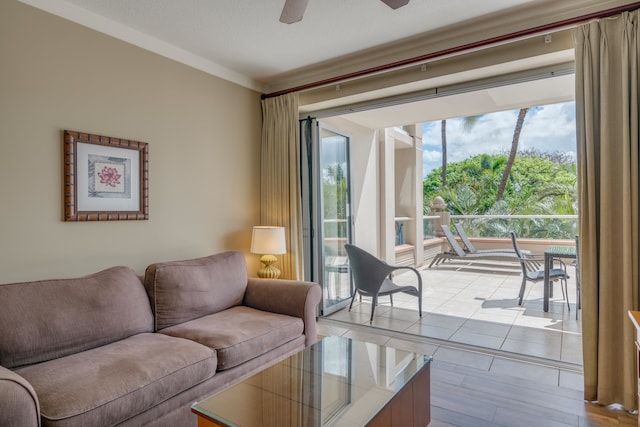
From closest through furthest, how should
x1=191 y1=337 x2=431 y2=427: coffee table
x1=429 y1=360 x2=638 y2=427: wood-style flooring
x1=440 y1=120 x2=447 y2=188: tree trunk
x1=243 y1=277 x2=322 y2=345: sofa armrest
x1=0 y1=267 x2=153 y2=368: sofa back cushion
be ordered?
x1=191 y1=337 x2=431 y2=427: coffee table, x1=0 y1=267 x2=153 y2=368: sofa back cushion, x1=429 y1=360 x2=638 y2=427: wood-style flooring, x1=243 y1=277 x2=322 y2=345: sofa armrest, x1=440 y1=120 x2=447 y2=188: tree trunk

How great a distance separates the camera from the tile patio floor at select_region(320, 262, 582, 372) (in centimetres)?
315

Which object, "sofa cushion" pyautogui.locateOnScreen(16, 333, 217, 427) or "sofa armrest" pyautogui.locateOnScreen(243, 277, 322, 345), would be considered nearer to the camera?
"sofa cushion" pyautogui.locateOnScreen(16, 333, 217, 427)

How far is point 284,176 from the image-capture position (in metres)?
3.83

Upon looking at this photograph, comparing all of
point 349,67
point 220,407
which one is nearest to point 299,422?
point 220,407

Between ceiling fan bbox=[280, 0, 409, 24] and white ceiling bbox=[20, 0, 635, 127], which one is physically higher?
white ceiling bbox=[20, 0, 635, 127]

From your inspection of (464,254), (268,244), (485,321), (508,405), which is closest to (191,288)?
(268,244)

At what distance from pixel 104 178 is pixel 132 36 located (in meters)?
1.11

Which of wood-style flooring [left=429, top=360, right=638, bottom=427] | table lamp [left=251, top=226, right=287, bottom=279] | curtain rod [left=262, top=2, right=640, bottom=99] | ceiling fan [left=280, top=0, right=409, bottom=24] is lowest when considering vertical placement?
wood-style flooring [left=429, top=360, right=638, bottom=427]

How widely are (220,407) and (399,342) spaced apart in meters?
2.14

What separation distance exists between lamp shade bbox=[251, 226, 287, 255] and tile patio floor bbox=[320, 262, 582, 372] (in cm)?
102

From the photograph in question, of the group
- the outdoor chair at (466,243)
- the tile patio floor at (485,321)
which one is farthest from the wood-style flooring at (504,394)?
the outdoor chair at (466,243)

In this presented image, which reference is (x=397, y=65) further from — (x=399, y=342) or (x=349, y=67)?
(x=399, y=342)

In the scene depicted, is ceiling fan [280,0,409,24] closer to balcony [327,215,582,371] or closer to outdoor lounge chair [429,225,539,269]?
balcony [327,215,582,371]

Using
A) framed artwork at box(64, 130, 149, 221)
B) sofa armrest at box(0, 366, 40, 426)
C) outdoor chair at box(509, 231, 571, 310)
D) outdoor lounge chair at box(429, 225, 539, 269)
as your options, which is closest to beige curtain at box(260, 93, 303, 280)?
framed artwork at box(64, 130, 149, 221)
